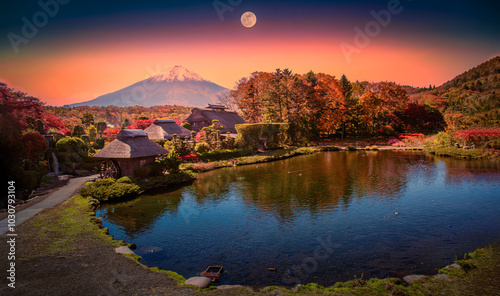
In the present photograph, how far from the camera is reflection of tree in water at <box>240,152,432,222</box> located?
52.4ft

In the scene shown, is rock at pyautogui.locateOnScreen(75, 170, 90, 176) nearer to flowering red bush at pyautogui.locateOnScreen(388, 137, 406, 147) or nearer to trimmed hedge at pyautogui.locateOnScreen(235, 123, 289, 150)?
trimmed hedge at pyautogui.locateOnScreen(235, 123, 289, 150)

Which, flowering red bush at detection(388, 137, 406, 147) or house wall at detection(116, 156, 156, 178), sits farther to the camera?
flowering red bush at detection(388, 137, 406, 147)

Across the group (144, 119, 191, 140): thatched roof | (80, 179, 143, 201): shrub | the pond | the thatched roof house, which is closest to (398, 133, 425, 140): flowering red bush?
the pond

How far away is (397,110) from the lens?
50.9 metres

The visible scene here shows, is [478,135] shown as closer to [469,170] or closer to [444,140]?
[444,140]

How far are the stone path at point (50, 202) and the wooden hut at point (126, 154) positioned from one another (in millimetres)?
2521

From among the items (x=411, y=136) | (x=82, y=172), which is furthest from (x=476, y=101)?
(x=82, y=172)

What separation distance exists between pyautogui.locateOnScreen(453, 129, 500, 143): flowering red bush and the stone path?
4228 centimetres

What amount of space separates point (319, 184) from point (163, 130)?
88.0 feet

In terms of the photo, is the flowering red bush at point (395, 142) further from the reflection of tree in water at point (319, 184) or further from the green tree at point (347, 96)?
the reflection of tree in water at point (319, 184)

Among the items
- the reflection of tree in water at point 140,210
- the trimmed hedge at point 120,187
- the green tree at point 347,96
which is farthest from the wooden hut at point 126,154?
the green tree at point 347,96

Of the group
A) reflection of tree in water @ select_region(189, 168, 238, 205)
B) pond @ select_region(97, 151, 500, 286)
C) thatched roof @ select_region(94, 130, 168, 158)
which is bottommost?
pond @ select_region(97, 151, 500, 286)

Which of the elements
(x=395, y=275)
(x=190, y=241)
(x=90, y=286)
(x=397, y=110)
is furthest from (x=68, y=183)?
(x=397, y=110)

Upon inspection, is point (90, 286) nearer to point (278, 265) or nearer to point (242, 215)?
point (278, 265)
